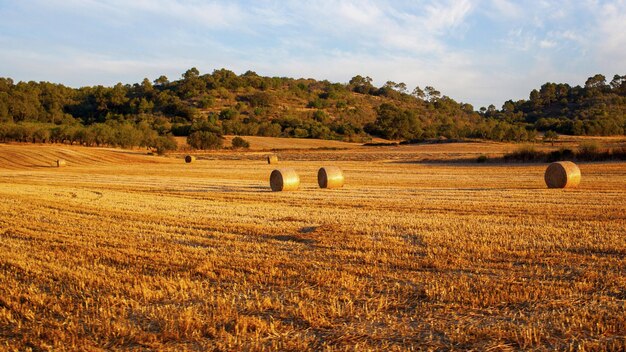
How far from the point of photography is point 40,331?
5.29 m

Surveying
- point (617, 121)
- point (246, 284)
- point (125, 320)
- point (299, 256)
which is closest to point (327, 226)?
point (299, 256)

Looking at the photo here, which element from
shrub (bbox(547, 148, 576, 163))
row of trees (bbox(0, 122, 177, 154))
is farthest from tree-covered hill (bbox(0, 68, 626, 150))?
shrub (bbox(547, 148, 576, 163))

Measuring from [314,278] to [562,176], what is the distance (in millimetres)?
17079

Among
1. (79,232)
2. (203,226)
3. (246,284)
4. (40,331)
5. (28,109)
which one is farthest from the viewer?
(28,109)

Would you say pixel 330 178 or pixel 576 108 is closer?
pixel 330 178

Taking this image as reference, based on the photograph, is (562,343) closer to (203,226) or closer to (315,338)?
(315,338)

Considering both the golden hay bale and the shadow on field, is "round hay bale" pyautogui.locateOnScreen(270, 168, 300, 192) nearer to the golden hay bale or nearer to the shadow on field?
the golden hay bale

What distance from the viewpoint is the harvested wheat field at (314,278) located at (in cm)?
515

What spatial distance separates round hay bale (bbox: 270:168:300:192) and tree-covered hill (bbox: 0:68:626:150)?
43118 mm

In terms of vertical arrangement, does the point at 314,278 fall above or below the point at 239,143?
below

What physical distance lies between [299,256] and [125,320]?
342cm

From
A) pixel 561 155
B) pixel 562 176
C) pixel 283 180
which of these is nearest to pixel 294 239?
pixel 283 180

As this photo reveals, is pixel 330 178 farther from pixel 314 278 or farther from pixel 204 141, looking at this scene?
pixel 204 141

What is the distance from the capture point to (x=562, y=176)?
21250 mm
